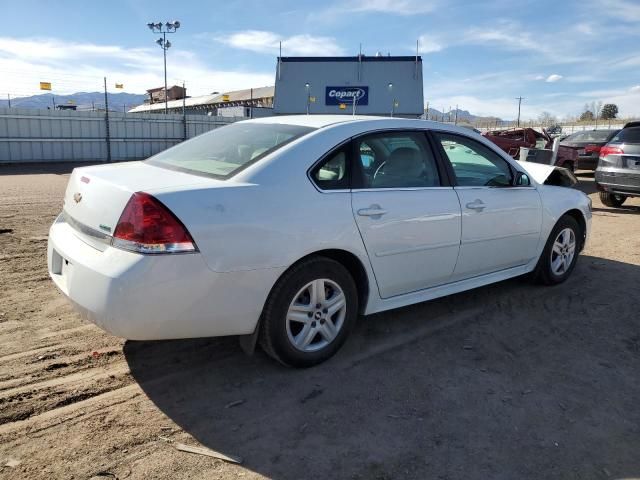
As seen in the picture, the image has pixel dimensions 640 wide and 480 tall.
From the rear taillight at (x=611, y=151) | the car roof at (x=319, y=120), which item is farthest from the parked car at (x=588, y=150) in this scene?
the car roof at (x=319, y=120)

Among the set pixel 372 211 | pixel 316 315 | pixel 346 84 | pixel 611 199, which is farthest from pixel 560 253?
pixel 346 84

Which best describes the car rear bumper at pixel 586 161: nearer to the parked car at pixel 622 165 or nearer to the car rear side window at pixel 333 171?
the parked car at pixel 622 165

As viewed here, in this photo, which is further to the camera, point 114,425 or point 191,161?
point 191,161

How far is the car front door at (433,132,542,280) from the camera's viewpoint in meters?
4.05

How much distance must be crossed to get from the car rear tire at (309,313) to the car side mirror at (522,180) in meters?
1.94

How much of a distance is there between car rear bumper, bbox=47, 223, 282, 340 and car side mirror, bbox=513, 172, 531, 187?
2520 millimetres

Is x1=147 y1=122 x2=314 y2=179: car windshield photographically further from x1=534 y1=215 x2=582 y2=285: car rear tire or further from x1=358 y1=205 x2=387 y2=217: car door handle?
x1=534 y1=215 x2=582 y2=285: car rear tire

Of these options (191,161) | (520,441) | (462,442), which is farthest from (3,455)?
(520,441)

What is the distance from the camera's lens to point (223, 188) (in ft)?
9.43

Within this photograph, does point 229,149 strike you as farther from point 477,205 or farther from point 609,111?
point 609,111

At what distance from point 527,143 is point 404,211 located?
14.1m

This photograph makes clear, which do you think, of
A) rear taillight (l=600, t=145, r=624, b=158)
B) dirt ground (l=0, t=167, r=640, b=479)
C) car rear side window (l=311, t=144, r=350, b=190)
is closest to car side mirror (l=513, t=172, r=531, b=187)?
dirt ground (l=0, t=167, r=640, b=479)

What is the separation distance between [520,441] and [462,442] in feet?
0.99

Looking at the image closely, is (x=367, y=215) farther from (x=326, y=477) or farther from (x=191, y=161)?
(x=326, y=477)
